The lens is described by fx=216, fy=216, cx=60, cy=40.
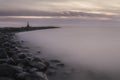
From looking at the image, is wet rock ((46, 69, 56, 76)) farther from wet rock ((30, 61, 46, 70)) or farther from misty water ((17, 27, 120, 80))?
misty water ((17, 27, 120, 80))

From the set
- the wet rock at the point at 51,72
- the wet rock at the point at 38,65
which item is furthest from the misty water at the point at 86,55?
the wet rock at the point at 38,65

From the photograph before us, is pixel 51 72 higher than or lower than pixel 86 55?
higher

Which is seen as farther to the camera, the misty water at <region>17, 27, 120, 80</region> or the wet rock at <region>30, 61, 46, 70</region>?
the misty water at <region>17, 27, 120, 80</region>

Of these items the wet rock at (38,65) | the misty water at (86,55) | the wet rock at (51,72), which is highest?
the wet rock at (38,65)

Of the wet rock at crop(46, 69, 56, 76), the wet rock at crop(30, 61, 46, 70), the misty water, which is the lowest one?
the misty water

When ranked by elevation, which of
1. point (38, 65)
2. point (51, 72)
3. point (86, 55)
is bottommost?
point (86, 55)

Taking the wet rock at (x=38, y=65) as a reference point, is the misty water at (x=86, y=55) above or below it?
below

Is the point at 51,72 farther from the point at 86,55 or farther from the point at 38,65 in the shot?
the point at 86,55

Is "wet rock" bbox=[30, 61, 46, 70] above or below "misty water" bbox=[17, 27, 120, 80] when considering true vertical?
above

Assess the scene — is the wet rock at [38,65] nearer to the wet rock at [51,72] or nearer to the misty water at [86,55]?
the wet rock at [51,72]

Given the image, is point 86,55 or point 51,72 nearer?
point 51,72

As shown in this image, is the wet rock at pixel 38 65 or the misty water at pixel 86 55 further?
the misty water at pixel 86 55

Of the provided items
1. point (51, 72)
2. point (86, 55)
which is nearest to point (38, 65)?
point (51, 72)

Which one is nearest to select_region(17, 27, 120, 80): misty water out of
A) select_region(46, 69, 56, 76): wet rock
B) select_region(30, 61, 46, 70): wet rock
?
select_region(46, 69, 56, 76): wet rock
